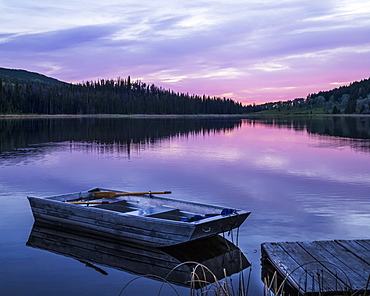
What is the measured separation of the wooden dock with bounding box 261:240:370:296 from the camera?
8.82 meters

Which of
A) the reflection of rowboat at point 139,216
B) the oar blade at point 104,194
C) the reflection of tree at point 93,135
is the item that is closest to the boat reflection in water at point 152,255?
the reflection of rowboat at point 139,216

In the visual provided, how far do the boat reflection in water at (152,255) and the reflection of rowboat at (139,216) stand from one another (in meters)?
0.31

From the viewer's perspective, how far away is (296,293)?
902cm

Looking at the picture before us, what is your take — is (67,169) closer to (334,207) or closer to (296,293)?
(334,207)

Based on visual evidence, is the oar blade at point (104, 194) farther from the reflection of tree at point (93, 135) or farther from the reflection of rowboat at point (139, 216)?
the reflection of tree at point (93, 135)

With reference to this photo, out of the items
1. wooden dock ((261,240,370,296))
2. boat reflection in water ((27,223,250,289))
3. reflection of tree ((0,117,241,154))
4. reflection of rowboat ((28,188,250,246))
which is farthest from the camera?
reflection of tree ((0,117,241,154))

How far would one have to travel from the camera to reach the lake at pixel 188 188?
11.3 meters

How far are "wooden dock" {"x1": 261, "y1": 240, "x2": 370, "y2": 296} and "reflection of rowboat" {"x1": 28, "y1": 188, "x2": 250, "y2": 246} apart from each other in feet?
5.76

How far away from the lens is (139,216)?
12.8 meters

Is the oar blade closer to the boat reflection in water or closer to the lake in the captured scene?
the boat reflection in water

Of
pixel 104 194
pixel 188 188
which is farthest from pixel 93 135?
pixel 104 194

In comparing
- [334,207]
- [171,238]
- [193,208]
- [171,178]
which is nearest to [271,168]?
[171,178]

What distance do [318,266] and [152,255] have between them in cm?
473

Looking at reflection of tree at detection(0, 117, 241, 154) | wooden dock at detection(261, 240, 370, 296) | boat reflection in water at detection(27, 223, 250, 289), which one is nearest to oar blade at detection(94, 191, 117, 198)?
boat reflection in water at detection(27, 223, 250, 289)
